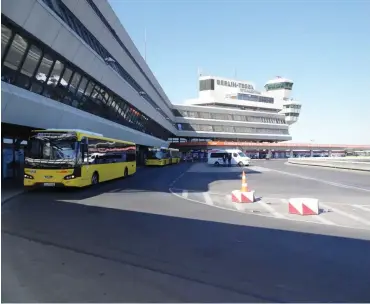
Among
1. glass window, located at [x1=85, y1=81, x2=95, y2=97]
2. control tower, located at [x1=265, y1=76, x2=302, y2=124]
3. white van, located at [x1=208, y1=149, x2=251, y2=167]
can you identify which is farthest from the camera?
control tower, located at [x1=265, y1=76, x2=302, y2=124]

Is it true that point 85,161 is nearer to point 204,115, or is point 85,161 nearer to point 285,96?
point 204,115

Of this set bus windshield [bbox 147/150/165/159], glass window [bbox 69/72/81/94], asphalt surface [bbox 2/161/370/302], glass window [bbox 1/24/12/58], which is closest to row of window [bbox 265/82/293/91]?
bus windshield [bbox 147/150/165/159]

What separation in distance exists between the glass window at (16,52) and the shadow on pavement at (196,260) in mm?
8890

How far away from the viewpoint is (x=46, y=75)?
20797 mm

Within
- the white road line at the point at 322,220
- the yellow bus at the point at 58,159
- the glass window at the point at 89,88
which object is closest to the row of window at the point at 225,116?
the glass window at the point at 89,88

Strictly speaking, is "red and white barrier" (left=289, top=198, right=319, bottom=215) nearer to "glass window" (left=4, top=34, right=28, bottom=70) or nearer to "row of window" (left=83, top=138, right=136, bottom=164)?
"row of window" (left=83, top=138, right=136, bottom=164)

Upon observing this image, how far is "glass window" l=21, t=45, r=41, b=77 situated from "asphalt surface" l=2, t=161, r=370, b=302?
9.22 meters

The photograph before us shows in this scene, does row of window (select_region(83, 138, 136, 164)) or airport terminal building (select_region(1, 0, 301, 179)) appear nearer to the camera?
airport terminal building (select_region(1, 0, 301, 179))

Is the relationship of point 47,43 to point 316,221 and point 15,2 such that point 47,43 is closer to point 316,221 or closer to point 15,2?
point 15,2

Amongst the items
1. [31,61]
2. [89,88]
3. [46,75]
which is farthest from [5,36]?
[89,88]

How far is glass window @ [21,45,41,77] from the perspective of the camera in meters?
18.2

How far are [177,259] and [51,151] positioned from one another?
43.5ft

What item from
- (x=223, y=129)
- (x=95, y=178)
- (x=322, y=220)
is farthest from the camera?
(x=223, y=129)

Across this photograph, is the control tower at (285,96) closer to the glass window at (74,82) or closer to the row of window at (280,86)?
the row of window at (280,86)
